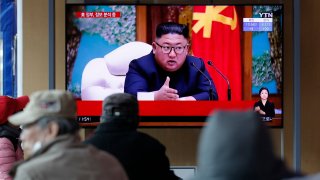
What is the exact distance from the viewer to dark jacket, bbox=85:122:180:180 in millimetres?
3434

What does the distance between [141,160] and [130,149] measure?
0.09 metres

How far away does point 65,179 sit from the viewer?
8.17 feet

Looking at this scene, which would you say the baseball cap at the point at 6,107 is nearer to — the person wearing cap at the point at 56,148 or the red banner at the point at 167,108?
the red banner at the point at 167,108

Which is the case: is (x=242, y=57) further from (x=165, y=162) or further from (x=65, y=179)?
(x=65, y=179)

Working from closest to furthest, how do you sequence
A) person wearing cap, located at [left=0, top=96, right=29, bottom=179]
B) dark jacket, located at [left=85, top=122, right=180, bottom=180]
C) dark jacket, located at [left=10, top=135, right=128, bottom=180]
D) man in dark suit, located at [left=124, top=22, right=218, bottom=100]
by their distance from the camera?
dark jacket, located at [left=10, top=135, right=128, bottom=180]
dark jacket, located at [left=85, top=122, right=180, bottom=180]
person wearing cap, located at [left=0, top=96, right=29, bottom=179]
man in dark suit, located at [left=124, top=22, right=218, bottom=100]

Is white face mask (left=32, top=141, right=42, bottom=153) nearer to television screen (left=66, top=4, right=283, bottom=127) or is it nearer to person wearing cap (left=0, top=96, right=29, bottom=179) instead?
person wearing cap (left=0, top=96, right=29, bottom=179)

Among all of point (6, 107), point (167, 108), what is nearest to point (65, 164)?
point (6, 107)

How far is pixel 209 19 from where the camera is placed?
20.7 feet

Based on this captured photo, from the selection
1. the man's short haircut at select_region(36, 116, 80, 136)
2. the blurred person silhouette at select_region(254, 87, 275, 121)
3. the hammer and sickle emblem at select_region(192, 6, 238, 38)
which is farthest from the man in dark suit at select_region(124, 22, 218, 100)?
the man's short haircut at select_region(36, 116, 80, 136)

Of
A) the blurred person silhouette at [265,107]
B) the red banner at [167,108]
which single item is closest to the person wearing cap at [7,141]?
the red banner at [167,108]

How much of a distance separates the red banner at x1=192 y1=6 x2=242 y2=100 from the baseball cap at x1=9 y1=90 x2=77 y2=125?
12.1 feet

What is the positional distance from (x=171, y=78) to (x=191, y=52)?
32cm

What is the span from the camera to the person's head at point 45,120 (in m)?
2.64

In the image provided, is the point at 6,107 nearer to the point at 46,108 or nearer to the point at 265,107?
the point at 46,108
